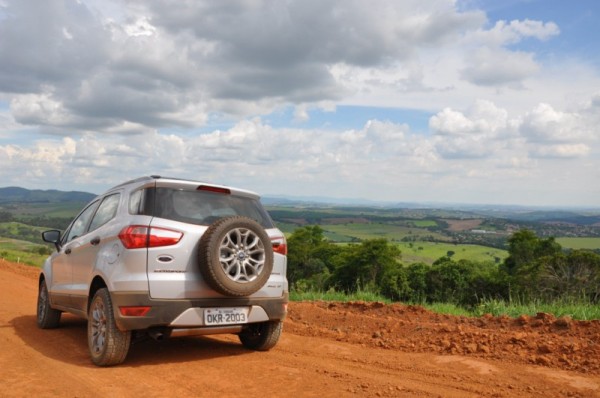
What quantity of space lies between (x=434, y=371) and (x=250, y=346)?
7.53ft

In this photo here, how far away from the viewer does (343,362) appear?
5695mm

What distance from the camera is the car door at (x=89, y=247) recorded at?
5823 mm

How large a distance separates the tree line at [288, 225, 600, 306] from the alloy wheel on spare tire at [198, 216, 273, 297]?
2476 centimetres

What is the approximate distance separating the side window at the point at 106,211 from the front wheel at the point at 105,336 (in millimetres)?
979

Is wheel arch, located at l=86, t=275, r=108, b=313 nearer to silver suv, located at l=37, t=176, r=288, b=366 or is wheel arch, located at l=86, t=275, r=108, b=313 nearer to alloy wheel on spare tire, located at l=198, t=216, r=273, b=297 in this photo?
silver suv, located at l=37, t=176, r=288, b=366

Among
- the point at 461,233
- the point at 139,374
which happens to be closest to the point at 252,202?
the point at 139,374

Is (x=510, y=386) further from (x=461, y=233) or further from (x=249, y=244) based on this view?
(x=461, y=233)

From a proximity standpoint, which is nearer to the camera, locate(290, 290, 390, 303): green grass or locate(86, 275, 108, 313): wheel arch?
locate(86, 275, 108, 313): wheel arch

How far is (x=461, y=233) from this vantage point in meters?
127

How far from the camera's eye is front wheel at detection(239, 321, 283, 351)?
612 cm

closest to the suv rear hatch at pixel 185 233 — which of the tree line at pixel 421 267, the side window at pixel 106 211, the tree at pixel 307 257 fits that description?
the side window at pixel 106 211

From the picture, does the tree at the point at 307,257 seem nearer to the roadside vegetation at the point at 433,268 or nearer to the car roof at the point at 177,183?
the roadside vegetation at the point at 433,268

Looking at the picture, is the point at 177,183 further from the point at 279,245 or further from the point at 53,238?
the point at 53,238

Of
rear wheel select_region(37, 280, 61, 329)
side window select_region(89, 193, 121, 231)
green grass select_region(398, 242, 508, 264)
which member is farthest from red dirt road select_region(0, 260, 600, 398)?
green grass select_region(398, 242, 508, 264)
